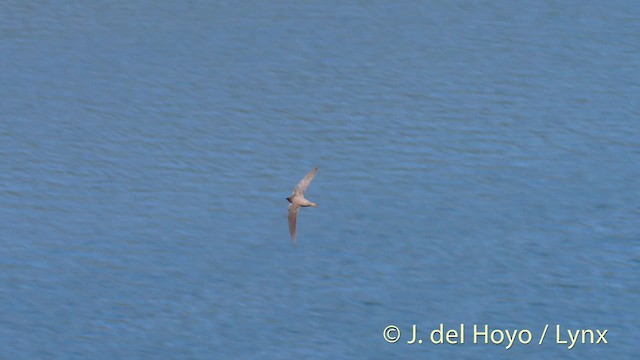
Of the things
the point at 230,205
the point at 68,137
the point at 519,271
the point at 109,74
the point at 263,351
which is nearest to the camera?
the point at 263,351

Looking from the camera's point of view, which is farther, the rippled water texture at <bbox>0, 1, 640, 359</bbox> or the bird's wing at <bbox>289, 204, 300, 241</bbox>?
the rippled water texture at <bbox>0, 1, 640, 359</bbox>

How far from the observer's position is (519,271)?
4556cm

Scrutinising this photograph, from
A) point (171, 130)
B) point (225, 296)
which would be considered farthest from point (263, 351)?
point (171, 130)

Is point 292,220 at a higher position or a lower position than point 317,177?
higher

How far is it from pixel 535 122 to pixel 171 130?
45.8ft

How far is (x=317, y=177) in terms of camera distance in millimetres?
51125

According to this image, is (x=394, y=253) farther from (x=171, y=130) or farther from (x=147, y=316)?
(x=171, y=130)

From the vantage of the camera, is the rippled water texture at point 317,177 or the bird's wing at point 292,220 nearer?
the bird's wing at point 292,220

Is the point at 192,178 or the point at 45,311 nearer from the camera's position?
the point at 45,311

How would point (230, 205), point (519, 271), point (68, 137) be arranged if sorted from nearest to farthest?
point (519, 271), point (230, 205), point (68, 137)

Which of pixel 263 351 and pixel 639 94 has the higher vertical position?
pixel 639 94

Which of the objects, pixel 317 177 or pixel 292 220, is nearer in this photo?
pixel 292 220

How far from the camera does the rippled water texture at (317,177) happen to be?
4331 cm

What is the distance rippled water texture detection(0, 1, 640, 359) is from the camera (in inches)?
1705
